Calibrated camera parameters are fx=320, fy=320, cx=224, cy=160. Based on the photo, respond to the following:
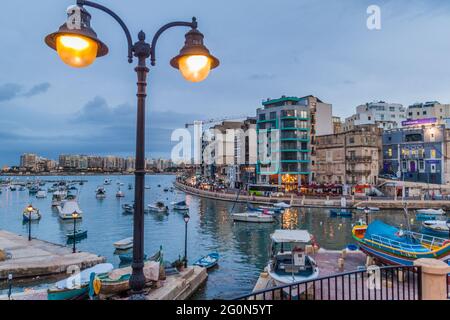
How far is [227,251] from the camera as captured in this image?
3350cm

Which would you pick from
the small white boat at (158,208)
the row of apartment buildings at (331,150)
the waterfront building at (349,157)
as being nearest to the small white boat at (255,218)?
the small white boat at (158,208)

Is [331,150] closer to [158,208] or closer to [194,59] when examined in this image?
[158,208]

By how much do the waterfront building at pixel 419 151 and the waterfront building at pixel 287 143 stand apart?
2014 centimetres

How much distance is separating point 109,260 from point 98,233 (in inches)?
632

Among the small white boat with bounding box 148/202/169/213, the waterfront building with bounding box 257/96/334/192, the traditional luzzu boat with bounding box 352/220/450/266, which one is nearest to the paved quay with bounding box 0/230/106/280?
the traditional luzzu boat with bounding box 352/220/450/266

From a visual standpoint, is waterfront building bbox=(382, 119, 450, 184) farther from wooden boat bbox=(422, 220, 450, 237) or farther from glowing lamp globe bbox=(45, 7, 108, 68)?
glowing lamp globe bbox=(45, 7, 108, 68)

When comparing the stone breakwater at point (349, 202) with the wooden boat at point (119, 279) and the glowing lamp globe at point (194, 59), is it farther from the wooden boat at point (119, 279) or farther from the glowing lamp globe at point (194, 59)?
the glowing lamp globe at point (194, 59)

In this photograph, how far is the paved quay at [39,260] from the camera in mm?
23406

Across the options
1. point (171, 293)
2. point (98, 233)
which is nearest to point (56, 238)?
point (98, 233)

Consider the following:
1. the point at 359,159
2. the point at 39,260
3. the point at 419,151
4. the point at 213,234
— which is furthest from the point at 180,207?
the point at 419,151
